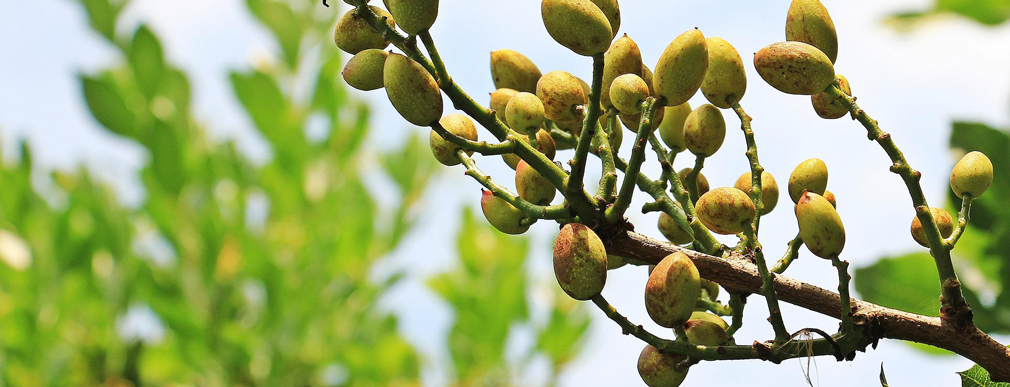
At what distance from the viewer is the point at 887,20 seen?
1938 millimetres

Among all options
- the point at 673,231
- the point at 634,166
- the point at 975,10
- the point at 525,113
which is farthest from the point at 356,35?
the point at 975,10

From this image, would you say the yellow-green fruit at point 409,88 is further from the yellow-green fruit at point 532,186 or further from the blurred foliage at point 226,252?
the blurred foliage at point 226,252

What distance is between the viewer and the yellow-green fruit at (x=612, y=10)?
2.80 feet

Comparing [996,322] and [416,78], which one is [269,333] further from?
[416,78]

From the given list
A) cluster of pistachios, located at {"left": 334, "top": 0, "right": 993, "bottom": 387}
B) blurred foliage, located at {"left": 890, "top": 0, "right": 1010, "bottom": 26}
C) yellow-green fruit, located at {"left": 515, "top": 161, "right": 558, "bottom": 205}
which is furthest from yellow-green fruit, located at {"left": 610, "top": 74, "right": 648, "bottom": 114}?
blurred foliage, located at {"left": 890, "top": 0, "right": 1010, "bottom": 26}

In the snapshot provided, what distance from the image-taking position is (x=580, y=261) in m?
0.71

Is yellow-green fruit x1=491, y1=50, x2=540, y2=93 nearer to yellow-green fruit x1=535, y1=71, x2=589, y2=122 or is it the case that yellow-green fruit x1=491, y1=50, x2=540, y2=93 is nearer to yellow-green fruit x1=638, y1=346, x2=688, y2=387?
yellow-green fruit x1=535, y1=71, x2=589, y2=122

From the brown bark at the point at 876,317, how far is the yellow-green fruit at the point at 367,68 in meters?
0.27

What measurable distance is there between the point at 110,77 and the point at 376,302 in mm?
1724

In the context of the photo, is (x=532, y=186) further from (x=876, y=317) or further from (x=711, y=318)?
(x=876, y=317)

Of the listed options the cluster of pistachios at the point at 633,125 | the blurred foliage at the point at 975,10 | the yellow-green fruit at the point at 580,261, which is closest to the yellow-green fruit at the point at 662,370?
the cluster of pistachios at the point at 633,125

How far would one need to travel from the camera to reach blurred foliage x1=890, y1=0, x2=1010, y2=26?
5.43 feet

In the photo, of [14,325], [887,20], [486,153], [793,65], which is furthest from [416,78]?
[14,325]

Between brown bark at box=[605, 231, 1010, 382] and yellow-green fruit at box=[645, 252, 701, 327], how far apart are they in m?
0.05
